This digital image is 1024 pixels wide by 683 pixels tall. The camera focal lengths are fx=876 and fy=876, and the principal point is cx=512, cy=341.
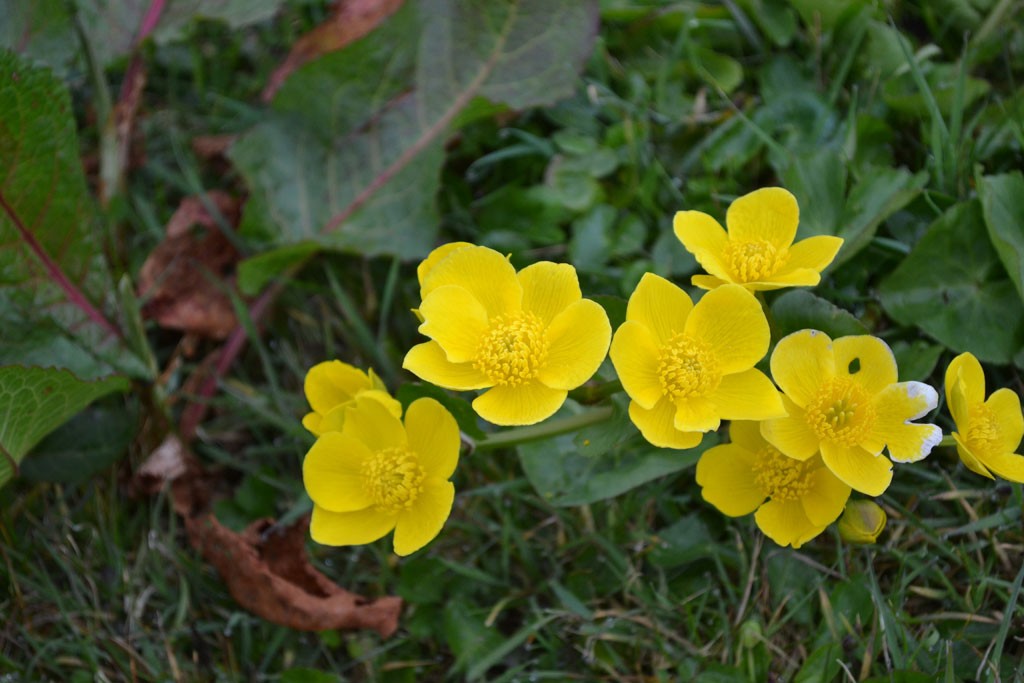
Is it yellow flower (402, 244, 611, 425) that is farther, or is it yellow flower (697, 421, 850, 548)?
yellow flower (697, 421, 850, 548)

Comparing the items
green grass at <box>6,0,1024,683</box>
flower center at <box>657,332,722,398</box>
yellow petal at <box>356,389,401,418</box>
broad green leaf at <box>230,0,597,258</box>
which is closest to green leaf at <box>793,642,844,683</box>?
green grass at <box>6,0,1024,683</box>

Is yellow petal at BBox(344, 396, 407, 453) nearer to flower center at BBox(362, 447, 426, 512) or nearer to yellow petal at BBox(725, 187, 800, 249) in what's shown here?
flower center at BBox(362, 447, 426, 512)

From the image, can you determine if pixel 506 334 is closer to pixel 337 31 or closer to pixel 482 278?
pixel 482 278

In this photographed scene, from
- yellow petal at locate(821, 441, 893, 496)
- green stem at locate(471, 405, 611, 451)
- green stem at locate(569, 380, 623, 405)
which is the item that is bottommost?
yellow petal at locate(821, 441, 893, 496)

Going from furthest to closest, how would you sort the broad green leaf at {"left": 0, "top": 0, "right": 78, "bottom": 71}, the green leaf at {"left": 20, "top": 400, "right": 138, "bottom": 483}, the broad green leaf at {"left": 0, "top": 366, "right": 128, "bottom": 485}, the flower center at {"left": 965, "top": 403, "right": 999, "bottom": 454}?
the broad green leaf at {"left": 0, "top": 0, "right": 78, "bottom": 71} < the green leaf at {"left": 20, "top": 400, "right": 138, "bottom": 483} < the broad green leaf at {"left": 0, "top": 366, "right": 128, "bottom": 485} < the flower center at {"left": 965, "top": 403, "right": 999, "bottom": 454}

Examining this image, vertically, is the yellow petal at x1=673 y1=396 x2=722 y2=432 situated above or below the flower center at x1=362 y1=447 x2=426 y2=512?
above

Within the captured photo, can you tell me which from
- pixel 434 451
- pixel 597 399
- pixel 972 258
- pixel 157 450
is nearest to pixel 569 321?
pixel 597 399

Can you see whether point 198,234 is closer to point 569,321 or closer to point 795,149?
point 569,321
